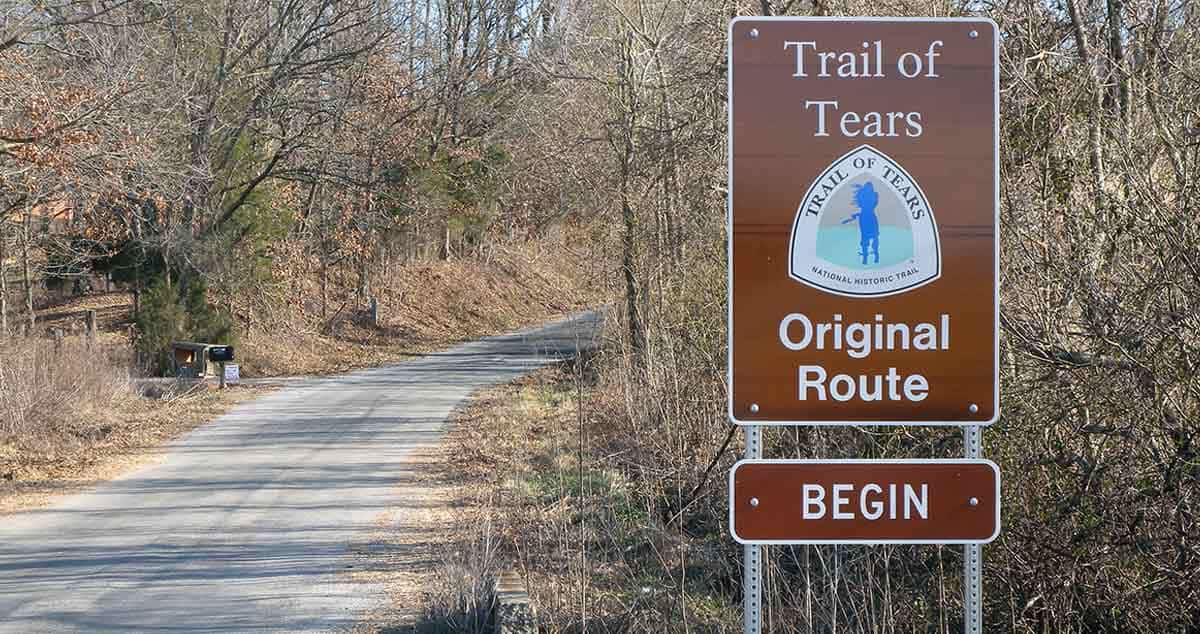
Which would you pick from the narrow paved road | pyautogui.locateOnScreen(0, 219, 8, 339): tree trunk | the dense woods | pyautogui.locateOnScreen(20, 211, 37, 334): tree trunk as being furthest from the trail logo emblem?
pyautogui.locateOnScreen(20, 211, 37, 334): tree trunk

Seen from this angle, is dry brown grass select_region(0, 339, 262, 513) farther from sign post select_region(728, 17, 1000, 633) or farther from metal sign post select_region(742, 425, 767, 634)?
sign post select_region(728, 17, 1000, 633)

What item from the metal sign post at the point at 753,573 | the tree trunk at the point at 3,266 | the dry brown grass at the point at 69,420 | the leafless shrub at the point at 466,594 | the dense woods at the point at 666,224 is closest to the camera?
the metal sign post at the point at 753,573

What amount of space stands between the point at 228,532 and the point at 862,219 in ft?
28.3

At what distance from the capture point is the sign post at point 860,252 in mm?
3693

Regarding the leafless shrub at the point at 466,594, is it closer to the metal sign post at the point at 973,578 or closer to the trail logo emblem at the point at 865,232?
the metal sign post at the point at 973,578

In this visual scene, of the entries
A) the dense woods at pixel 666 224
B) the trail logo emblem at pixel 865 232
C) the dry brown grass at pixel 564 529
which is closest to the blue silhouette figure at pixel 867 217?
the trail logo emblem at pixel 865 232

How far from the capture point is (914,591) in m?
6.43

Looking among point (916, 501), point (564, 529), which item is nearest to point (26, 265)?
point (564, 529)

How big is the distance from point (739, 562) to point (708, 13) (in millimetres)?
6388

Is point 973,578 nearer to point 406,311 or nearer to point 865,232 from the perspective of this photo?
point 865,232

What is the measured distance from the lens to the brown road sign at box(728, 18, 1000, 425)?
3.69m

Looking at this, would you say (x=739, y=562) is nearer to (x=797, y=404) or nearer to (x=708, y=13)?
(x=797, y=404)

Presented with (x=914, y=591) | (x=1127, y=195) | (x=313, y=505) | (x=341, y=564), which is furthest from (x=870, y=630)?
(x=313, y=505)

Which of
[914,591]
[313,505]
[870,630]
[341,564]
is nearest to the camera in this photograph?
[870,630]
